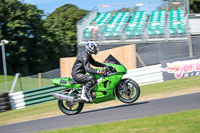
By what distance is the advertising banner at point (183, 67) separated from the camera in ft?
47.9

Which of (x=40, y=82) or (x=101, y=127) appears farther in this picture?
(x=40, y=82)

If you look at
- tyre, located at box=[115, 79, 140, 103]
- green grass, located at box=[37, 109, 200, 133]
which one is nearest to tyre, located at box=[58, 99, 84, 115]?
tyre, located at box=[115, 79, 140, 103]

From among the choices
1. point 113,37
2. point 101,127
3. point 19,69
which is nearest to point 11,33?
point 19,69

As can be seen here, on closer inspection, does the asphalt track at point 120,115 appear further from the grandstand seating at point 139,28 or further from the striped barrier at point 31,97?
the grandstand seating at point 139,28

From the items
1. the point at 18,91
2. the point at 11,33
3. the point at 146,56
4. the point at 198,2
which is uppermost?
the point at 198,2

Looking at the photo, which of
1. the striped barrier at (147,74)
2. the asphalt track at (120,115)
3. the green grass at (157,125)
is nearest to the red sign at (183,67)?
the striped barrier at (147,74)

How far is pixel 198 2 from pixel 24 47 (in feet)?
79.4

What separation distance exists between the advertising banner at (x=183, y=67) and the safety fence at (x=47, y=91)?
19.6 inches

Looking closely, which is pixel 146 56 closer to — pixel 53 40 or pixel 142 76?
pixel 142 76

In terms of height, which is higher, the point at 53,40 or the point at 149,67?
the point at 53,40

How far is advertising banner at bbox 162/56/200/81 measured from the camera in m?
14.6

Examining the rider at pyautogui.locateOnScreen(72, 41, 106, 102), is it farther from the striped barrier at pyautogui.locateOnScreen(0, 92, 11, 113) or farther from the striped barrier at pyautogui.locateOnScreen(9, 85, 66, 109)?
the striped barrier at pyautogui.locateOnScreen(9, 85, 66, 109)

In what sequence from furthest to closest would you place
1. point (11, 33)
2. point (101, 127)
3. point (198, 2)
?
point (198, 2) < point (11, 33) < point (101, 127)

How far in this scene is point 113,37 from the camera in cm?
1980
